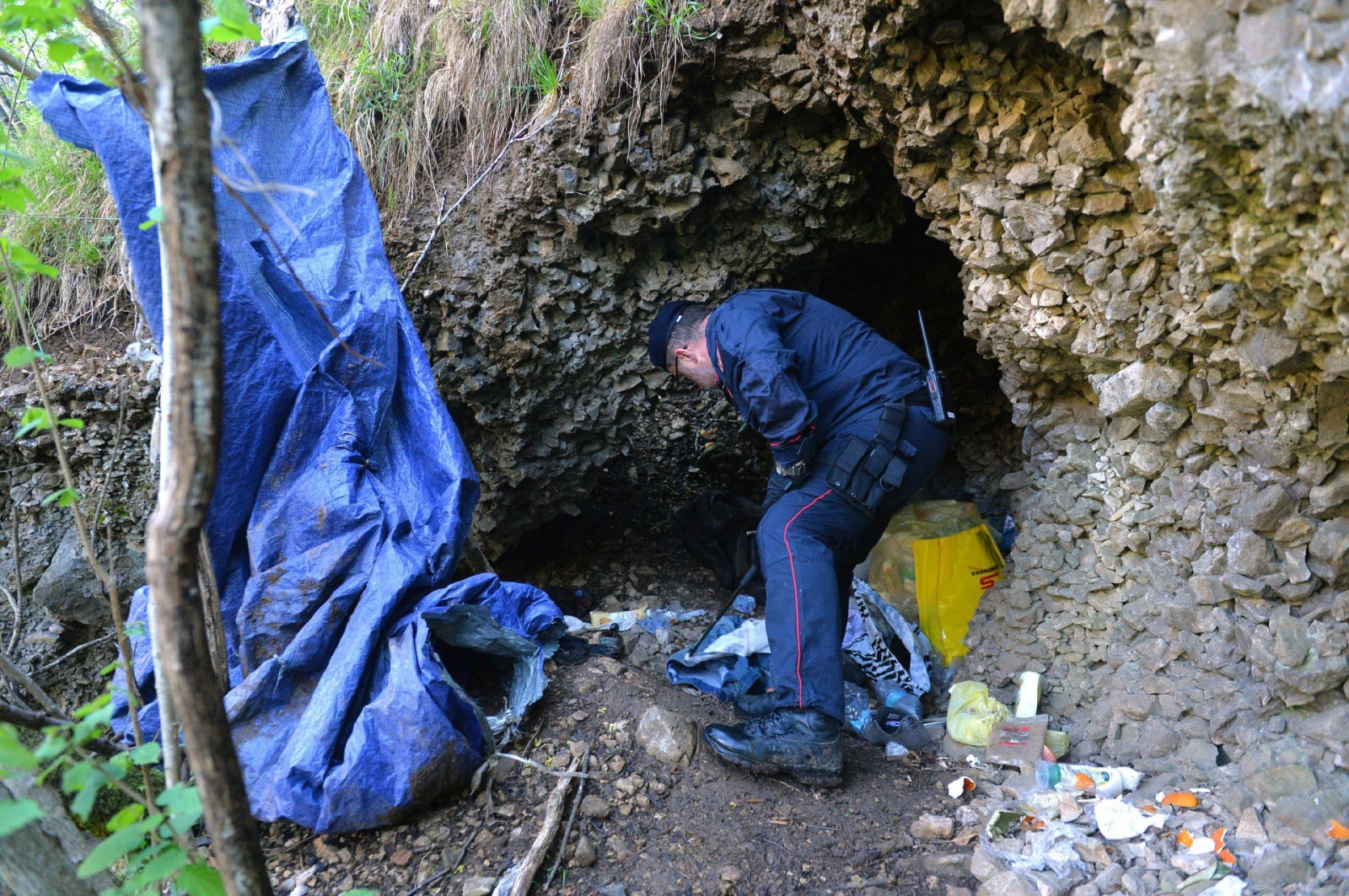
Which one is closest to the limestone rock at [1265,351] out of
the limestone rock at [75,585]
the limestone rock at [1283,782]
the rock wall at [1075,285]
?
the rock wall at [1075,285]

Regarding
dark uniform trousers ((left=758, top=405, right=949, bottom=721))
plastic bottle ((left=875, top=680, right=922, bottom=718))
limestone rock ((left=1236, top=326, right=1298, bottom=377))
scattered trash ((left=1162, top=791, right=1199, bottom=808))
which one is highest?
limestone rock ((left=1236, top=326, right=1298, bottom=377))

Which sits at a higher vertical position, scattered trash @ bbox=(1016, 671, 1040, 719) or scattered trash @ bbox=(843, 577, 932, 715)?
scattered trash @ bbox=(1016, 671, 1040, 719)

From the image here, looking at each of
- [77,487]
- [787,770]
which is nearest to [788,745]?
[787,770]

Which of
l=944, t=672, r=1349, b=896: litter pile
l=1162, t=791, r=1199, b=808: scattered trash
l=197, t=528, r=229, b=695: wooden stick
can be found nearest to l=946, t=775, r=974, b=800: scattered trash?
l=944, t=672, r=1349, b=896: litter pile

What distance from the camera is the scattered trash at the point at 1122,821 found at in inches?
79.7

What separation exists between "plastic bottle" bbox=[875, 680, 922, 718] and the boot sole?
22.7 inches

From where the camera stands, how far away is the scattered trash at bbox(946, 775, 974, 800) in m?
2.33

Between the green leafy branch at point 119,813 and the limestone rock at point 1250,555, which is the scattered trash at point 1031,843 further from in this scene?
the green leafy branch at point 119,813

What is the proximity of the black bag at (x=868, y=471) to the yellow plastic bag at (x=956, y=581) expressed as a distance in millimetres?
597

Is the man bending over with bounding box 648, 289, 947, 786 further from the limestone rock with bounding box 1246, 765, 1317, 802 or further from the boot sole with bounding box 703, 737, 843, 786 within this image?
the limestone rock with bounding box 1246, 765, 1317, 802

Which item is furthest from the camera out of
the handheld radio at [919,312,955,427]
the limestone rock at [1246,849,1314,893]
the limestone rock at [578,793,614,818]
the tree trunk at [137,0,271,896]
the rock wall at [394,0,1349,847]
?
the handheld radio at [919,312,955,427]

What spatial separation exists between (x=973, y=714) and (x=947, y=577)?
1.89 feet

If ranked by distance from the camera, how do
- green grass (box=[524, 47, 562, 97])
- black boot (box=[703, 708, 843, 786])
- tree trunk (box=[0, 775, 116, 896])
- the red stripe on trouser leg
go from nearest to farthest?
1. tree trunk (box=[0, 775, 116, 896])
2. black boot (box=[703, 708, 843, 786])
3. the red stripe on trouser leg
4. green grass (box=[524, 47, 562, 97])

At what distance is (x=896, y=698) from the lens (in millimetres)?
2869
